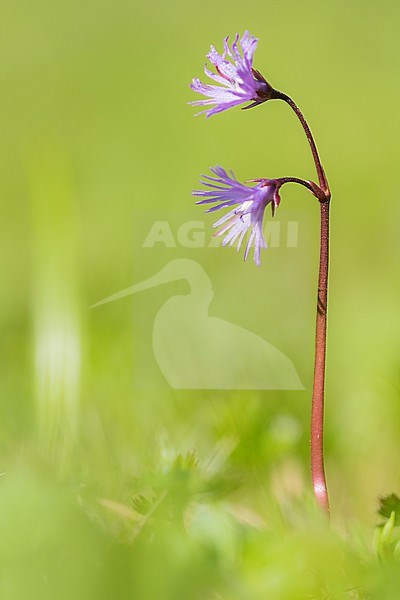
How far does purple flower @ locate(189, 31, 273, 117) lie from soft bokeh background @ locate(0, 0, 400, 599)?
342mm

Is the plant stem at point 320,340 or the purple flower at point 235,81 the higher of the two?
the purple flower at point 235,81

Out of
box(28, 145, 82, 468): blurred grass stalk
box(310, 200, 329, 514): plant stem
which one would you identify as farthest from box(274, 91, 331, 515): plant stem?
box(28, 145, 82, 468): blurred grass stalk

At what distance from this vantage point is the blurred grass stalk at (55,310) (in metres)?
0.91

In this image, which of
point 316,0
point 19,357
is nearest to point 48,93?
point 316,0

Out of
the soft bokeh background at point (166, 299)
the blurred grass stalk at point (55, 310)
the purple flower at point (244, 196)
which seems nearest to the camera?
the soft bokeh background at point (166, 299)

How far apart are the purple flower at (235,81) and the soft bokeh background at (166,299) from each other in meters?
0.34

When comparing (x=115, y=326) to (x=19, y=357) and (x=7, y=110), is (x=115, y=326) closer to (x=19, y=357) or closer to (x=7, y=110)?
(x=19, y=357)

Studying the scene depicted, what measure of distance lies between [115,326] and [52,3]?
2971 mm

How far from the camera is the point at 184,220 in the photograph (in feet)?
6.75

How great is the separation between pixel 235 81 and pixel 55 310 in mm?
434

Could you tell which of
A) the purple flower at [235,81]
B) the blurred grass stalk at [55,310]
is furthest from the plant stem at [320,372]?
the blurred grass stalk at [55,310]

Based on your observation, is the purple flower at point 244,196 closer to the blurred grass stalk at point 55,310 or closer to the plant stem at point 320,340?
the plant stem at point 320,340

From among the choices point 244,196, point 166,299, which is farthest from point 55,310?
point 166,299

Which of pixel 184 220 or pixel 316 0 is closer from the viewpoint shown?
pixel 184 220
